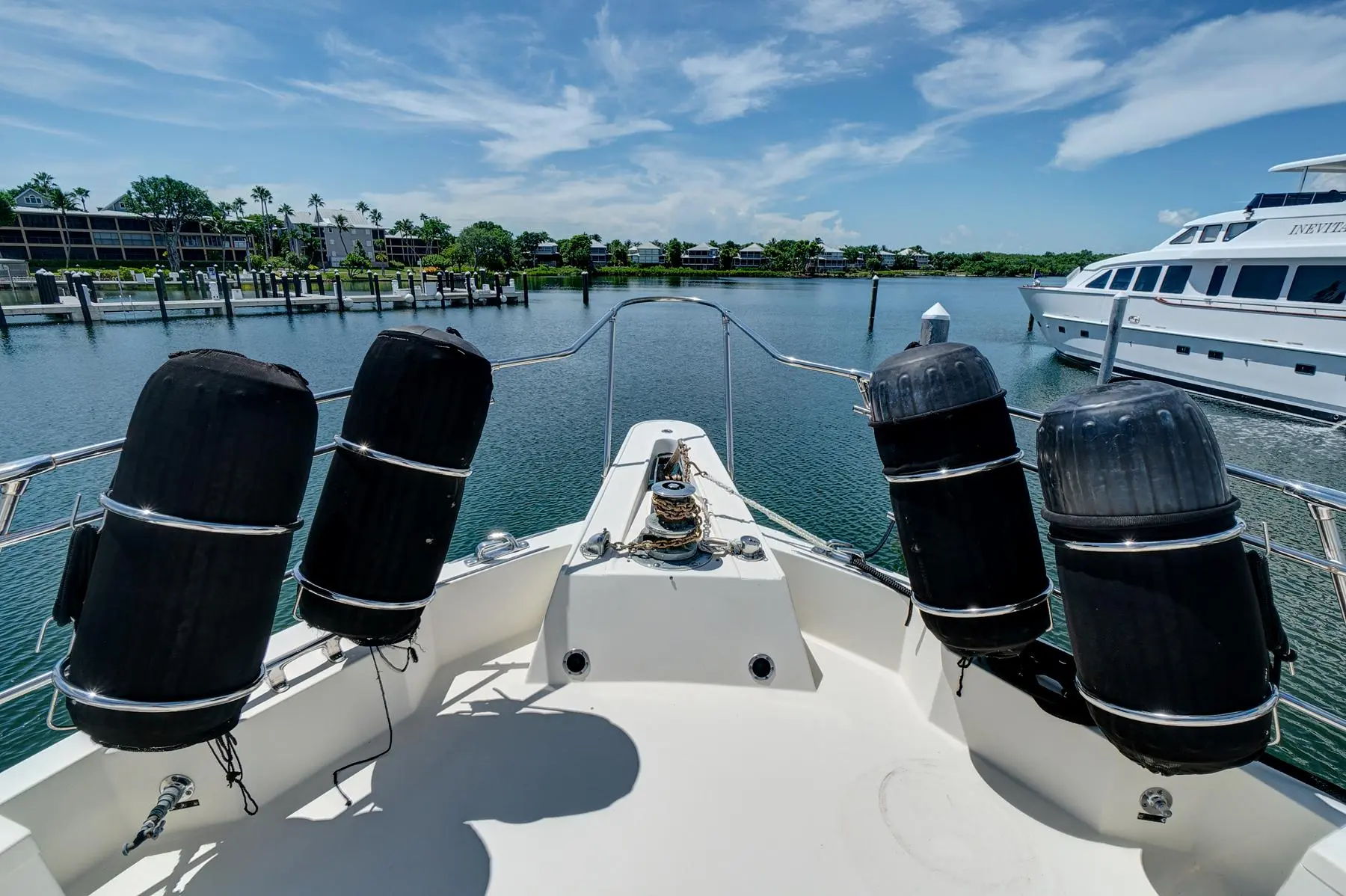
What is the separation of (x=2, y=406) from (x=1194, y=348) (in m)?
27.4

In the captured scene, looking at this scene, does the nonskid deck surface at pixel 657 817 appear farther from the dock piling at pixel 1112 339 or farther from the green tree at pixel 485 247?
the green tree at pixel 485 247

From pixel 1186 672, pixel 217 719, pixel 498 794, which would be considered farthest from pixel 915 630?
pixel 217 719

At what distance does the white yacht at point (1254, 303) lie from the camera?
38.3 ft

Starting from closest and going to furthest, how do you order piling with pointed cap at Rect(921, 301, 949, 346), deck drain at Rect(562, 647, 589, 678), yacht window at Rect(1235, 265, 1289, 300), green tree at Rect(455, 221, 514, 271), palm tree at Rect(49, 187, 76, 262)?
piling with pointed cap at Rect(921, 301, 949, 346)
deck drain at Rect(562, 647, 589, 678)
yacht window at Rect(1235, 265, 1289, 300)
palm tree at Rect(49, 187, 76, 262)
green tree at Rect(455, 221, 514, 271)

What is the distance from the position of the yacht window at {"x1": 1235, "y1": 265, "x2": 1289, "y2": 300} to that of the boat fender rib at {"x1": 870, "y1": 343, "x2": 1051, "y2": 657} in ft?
55.0

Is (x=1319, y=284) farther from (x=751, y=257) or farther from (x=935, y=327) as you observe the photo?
(x=751, y=257)

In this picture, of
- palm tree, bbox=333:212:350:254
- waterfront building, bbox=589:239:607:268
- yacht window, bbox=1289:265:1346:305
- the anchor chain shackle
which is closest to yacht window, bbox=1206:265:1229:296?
yacht window, bbox=1289:265:1346:305

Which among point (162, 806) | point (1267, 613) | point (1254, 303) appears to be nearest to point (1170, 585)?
point (1267, 613)

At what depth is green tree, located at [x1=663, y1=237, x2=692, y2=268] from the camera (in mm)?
98062

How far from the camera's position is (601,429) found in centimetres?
1045

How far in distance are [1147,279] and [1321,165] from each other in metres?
3.66

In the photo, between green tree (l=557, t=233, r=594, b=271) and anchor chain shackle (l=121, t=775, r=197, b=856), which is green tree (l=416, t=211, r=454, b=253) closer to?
green tree (l=557, t=233, r=594, b=271)

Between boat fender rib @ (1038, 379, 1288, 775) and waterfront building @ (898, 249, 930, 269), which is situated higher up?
waterfront building @ (898, 249, 930, 269)

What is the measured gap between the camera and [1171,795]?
5.37 ft
